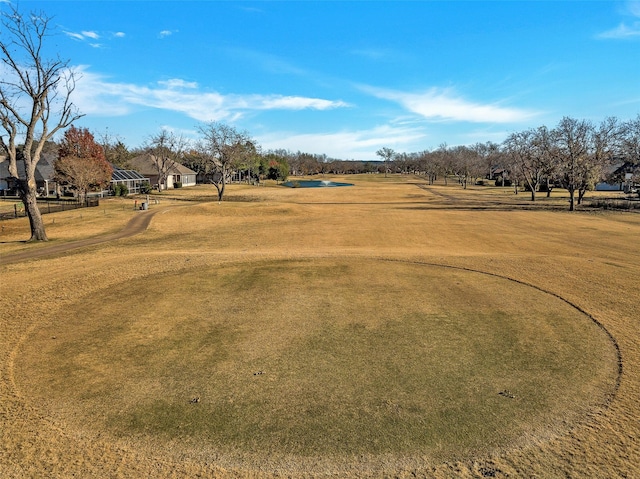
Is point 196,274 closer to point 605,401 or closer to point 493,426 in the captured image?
point 493,426

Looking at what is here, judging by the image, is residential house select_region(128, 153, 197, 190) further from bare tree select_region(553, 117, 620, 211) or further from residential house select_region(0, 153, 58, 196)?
bare tree select_region(553, 117, 620, 211)

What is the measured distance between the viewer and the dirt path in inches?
912

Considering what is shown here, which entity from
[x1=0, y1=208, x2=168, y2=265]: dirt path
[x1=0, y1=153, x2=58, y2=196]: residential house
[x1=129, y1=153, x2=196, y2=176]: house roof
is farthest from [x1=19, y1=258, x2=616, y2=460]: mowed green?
[x1=129, y1=153, x2=196, y2=176]: house roof

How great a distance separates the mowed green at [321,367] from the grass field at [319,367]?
5 centimetres

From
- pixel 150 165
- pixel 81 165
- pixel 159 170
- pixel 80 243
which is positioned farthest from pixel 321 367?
pixel 150 165

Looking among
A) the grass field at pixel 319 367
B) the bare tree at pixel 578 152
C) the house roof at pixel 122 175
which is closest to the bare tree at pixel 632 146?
the bare tree at pixel 578 152

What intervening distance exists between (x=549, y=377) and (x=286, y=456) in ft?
23.2

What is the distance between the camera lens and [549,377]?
32.4ft

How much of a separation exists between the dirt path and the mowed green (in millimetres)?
10899

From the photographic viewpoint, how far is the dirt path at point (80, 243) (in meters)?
23.2

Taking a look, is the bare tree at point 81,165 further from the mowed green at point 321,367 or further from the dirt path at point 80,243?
the mowed green at point 321,367

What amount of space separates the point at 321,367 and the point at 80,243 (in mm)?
24975

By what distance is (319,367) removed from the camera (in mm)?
10336

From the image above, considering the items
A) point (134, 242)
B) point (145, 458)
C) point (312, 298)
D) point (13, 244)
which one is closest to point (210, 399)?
point (145, 458)
